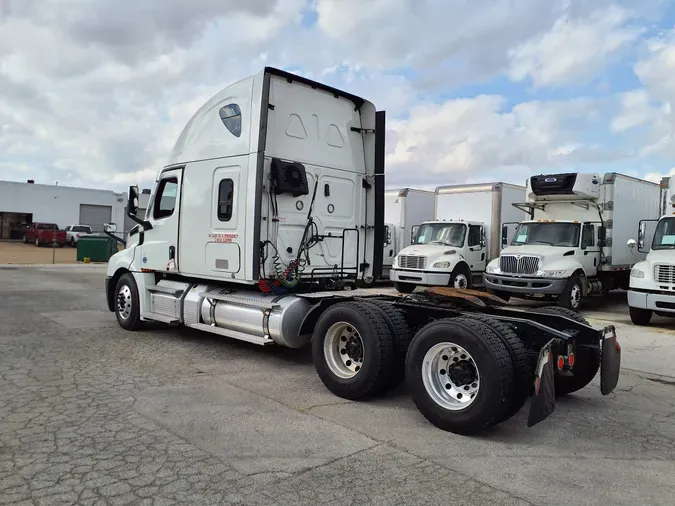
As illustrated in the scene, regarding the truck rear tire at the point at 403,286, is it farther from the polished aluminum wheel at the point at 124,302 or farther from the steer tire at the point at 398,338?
the steer tire at the point at 398,338

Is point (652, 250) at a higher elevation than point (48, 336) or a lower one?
higher

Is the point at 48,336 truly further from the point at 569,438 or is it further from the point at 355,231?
the point at 569,438

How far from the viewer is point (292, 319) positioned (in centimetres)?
682

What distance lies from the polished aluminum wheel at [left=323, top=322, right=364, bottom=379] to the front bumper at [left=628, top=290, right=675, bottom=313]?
312 inches

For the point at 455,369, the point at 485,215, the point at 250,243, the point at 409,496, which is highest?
Result: the point at 485,215

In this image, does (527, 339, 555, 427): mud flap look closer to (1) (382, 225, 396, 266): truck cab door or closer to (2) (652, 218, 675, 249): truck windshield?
(2) (652, 218, 675, 249): truck windshield

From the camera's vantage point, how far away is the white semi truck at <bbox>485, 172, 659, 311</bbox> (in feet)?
44.3

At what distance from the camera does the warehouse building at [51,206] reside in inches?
2030

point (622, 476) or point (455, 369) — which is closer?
point (622, 476)

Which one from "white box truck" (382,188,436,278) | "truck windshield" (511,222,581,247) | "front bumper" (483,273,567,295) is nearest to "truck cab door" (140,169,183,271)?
"front bumper" (483,273,567,295)

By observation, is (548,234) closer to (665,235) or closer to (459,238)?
(459,238)

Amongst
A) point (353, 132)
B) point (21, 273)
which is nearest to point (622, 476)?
point (353, 132)

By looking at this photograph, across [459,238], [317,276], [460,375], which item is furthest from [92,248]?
[460,375]

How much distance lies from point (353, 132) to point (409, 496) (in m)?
5.85
